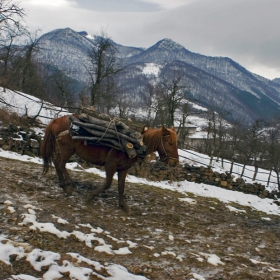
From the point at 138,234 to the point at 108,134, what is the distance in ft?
6.25

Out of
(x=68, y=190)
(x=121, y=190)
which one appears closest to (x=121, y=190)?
(x=121, y=190)

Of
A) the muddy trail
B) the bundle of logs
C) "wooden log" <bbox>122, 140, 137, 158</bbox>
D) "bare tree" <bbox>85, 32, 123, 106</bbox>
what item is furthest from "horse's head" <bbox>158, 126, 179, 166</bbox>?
"bare tree" <bbox>85, 32, 123, 106</bbox>

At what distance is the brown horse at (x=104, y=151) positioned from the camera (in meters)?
5.20

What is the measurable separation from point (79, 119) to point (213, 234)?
10.9 feet

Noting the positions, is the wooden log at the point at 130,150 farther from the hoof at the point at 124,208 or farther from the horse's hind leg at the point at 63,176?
the horse's hind leg at the point at 63,176

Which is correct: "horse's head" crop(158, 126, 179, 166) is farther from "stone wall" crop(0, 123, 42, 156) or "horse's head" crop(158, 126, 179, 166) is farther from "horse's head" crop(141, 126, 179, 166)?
"stone wall" crop(0, 123, 42, 156)

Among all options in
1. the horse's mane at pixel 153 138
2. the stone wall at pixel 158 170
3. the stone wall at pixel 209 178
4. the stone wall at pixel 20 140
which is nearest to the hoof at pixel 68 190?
the horse's mane at pixel 153 138

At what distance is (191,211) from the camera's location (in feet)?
20.8

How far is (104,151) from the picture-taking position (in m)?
5.29

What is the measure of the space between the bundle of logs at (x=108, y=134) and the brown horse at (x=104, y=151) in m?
0.18

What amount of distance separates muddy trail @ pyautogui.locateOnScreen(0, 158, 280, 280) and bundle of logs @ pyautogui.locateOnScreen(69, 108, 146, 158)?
1188 mm

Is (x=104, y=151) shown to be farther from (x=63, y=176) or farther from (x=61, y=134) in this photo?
(x=63, y=176)

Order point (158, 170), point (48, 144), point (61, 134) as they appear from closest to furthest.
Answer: point (61, 134) → point (48, 144) → point (158, 170)

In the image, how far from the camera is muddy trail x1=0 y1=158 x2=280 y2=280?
130 inches
